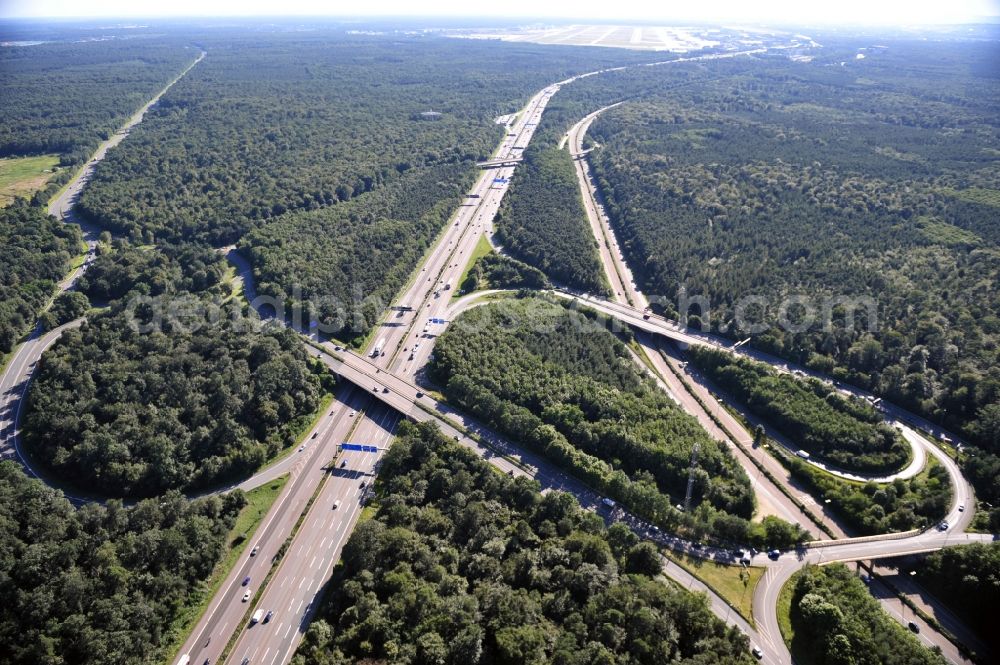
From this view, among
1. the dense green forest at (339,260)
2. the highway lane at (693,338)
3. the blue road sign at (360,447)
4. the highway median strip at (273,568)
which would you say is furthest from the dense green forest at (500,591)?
the dense green forest at (339,260)

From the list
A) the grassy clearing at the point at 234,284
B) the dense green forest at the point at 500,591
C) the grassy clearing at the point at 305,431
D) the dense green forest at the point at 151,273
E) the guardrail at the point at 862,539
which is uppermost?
the dense green forest at the point at 151,273

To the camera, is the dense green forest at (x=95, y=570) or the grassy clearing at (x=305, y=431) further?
the grassy clearing at (x=305, y=431)

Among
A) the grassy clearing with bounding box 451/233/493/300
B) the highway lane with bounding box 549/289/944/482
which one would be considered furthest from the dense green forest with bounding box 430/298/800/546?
the grassy clearing with bounding box 451/233/493/300

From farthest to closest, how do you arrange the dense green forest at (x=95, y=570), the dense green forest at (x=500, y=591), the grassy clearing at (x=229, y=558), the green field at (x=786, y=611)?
the grassy clearing at (x=229, y=558) → the green field at (x=786, y=611) → the dense green forest at (x=95, y=570) → the dense green forest at (x=500, y=591)

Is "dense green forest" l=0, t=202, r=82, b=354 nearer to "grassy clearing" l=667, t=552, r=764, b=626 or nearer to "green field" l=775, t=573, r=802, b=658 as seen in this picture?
"grassy clearing" l=667, t=552, r=764, b=626

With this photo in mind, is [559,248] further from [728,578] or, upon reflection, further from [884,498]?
[728,578]

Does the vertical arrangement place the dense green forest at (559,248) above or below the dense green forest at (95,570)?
above

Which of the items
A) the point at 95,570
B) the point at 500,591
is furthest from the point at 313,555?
the point at 500,591

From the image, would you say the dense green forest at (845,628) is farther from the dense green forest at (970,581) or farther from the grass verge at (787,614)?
the dense green forest at (970,581)
